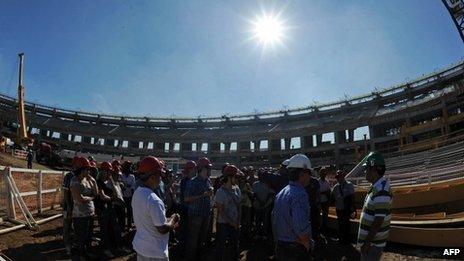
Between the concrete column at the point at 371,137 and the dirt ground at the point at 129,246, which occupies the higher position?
the concrete column at the point at 371,137

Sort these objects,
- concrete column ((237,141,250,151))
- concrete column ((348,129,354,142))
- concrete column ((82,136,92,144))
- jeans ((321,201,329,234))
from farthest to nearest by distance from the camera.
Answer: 1. concrete column ((82,136,92,144))
2. concrete column ((237,141,250,151))
3. concrete column ((348,129,354,142))
4. jeans ((321,201,329,234))

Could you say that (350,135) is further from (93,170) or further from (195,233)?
(93,170)

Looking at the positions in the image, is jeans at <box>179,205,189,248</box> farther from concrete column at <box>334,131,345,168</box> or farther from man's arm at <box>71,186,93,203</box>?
concrete column at <box>334,131,345,168</box>

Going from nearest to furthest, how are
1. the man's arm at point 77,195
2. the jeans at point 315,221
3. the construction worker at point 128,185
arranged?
the man's arm at point 77,195 → the jeans at point 315,221 → the construction worker at point 128,185

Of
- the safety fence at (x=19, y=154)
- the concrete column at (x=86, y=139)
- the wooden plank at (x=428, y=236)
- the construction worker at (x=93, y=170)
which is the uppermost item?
the concrete column at (x=86, y=139)

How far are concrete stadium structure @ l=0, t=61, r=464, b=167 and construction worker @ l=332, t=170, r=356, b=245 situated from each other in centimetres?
2501

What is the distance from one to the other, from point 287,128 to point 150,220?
180 ft

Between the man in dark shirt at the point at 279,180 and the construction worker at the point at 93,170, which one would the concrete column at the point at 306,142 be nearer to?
the man in dark shirt at the point at 279,180

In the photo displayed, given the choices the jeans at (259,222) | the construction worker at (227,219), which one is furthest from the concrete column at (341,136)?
the construction worker at (227,219)

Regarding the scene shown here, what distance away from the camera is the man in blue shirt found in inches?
159

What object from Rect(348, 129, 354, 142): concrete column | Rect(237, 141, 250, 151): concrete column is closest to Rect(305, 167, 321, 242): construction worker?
Rect(348, 129, 354, 142): concrete column

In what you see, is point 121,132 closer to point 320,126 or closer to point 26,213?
point 320,126

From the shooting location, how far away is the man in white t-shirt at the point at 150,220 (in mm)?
3785

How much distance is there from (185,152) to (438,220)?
5816 centimetres
